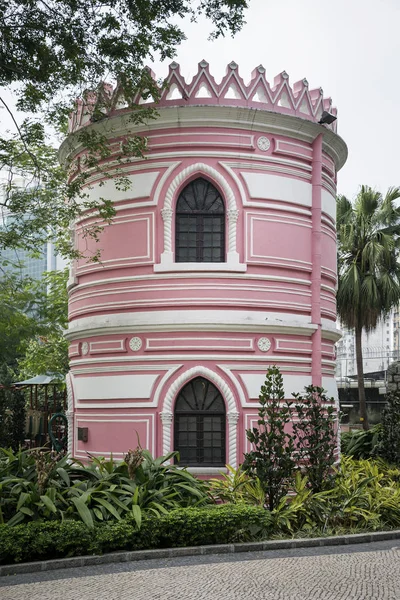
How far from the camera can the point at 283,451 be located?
11305 millimetres

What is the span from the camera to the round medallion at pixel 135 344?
14719 mm

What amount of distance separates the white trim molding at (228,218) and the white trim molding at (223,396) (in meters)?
1.96

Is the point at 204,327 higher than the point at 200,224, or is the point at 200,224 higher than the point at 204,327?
the point at 200,224

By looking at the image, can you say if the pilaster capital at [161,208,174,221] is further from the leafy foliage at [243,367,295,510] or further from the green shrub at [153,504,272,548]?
the green shrub at [153,504,272,548]

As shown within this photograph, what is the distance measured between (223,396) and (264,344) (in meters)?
1.30

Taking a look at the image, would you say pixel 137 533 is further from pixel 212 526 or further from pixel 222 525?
pixel 222 525

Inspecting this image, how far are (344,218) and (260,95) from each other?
36.7 feet

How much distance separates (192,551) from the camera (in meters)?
9.48

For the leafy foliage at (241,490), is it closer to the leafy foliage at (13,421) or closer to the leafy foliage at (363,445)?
the leafy foliage at (363,445)

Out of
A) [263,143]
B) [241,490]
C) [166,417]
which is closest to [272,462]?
[241,490]

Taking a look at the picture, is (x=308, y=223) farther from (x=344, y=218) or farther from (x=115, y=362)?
(x=344, y=218)

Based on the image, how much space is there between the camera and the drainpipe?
1522 cm

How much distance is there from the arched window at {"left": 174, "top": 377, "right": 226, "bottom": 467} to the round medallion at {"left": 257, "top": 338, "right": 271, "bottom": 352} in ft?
3.90

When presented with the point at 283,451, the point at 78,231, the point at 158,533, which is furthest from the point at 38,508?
the point at 78,231
